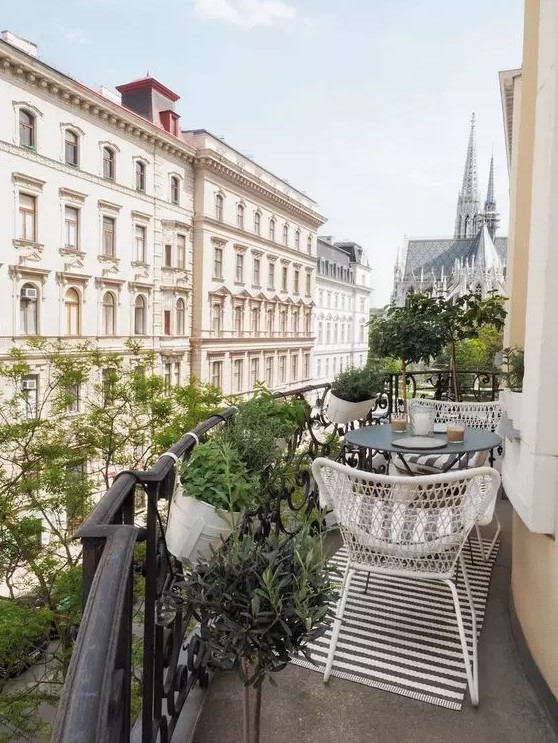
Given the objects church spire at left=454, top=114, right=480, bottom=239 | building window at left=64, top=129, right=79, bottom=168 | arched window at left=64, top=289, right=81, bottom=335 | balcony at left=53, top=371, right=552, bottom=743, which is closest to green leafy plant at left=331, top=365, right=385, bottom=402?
balcony at left=53, top=371, right=552, bottom=743

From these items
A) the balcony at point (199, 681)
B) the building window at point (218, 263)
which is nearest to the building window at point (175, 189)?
the building window at point (218, 263)

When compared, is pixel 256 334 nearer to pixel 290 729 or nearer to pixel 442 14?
pixel 442 14

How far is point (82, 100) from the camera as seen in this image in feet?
64.8

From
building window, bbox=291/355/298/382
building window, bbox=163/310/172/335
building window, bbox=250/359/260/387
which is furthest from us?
building window, bbox=291/355/298/382

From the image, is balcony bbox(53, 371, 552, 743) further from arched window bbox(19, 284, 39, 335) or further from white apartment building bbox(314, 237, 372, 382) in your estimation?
white apartment building bbox(314, 237, 372, 382)

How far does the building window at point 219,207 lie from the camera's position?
2777 cm

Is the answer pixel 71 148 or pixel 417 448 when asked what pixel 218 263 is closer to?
pixel 71 148

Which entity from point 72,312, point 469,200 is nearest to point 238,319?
point 72,312

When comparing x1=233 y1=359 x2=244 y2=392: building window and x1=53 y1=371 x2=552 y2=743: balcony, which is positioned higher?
x1=53 y1=371 x2=552 y2=743: balcony

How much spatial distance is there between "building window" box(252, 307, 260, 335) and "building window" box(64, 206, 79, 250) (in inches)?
509

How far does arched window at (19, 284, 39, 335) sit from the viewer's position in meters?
19.0

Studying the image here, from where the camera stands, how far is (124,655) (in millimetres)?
810

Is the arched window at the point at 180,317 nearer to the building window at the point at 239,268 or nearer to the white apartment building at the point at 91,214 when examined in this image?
the white apartment building at the point at 91,214

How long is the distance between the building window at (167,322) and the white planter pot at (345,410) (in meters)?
22.2
